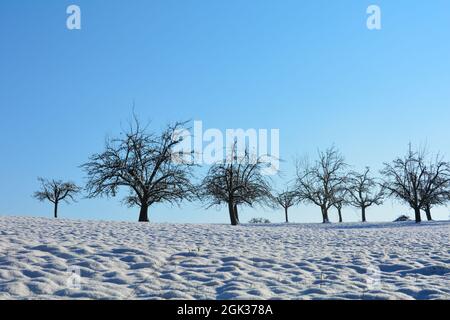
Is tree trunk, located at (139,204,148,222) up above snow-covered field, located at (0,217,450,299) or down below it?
above

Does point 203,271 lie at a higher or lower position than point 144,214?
lower

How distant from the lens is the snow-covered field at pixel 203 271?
6559 millimetres

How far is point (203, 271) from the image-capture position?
8.26m

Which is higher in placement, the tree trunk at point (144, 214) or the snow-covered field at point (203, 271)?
the tree trunk at point (144, 214)

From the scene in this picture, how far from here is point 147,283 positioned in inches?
280

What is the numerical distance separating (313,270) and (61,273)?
5214mm

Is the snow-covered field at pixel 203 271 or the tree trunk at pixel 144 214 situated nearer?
the snow-covered field at pixel 203 271

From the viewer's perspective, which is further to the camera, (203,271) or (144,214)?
(144,214)

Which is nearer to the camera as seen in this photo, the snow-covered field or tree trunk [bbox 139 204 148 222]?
the snow-covered field

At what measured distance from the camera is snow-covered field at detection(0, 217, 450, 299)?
21.5 ft
